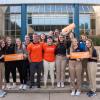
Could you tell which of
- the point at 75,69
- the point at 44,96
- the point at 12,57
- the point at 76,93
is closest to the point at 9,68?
the point at 12,57

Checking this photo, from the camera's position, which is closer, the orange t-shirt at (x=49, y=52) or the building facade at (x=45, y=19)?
the orange t-shirt at (x=49, y=52)

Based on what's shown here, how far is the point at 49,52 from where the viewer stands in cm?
1087

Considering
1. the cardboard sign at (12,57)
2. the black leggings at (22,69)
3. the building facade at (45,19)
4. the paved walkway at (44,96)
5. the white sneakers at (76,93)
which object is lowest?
the paved walkway at (44,96)

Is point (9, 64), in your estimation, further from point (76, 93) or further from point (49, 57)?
point (76, 93)

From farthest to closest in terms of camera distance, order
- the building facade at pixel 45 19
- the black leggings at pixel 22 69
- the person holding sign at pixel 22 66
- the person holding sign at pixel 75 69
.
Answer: the building facade at pixel 45 19, the black leggings at pixel 22 69, the person holding sign at pixel 22 66, the person holding sign at pixel 75 69

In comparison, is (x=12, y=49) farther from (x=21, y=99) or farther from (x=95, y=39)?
(x=95, y=39)

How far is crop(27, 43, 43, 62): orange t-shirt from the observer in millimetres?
10767

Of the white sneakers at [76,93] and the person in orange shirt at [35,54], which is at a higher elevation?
the person in orange shirt at [35,54]

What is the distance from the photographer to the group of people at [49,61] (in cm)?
1062

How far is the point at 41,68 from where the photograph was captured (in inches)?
430

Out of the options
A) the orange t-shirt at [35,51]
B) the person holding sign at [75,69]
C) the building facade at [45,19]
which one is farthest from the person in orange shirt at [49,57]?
the building facade at [45,19]

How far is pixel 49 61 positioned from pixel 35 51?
55 cm

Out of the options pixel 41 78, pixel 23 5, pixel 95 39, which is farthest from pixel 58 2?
pixel 41 78

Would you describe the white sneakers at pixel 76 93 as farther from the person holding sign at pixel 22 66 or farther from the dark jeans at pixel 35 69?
the person holding sign at pixel 22 66
